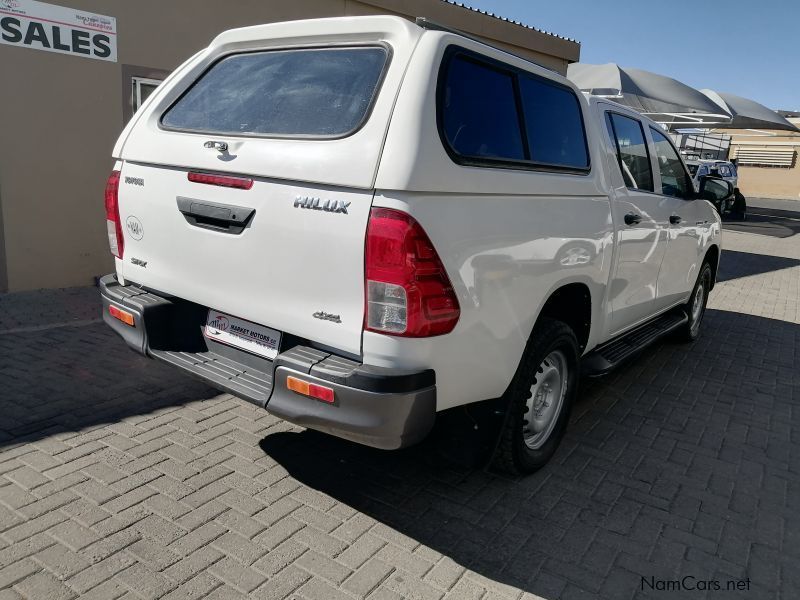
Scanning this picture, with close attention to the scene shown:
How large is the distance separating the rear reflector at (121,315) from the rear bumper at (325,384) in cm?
5

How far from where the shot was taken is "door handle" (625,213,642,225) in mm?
4078

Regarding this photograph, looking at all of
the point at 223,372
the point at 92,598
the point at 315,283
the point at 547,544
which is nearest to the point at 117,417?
the point at 223,372

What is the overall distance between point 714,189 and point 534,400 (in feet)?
11.8

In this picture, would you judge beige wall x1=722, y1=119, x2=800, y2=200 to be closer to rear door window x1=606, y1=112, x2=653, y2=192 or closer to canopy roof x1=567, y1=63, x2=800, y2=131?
canopy roof x1=567, y1=63, x2=800, y2=131

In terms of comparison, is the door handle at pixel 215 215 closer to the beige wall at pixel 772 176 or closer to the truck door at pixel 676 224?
the truck door at pixel 676 224

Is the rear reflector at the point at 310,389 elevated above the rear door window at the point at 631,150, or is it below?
below

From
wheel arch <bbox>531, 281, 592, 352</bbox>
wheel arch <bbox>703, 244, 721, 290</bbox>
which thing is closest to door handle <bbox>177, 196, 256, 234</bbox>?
wheel arch <bbox>531, 281, 592, 352</bbox>

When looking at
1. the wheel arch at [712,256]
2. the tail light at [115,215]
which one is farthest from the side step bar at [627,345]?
the tail light at [115,215]

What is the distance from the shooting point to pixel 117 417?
3865 mm

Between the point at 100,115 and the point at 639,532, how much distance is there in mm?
6167

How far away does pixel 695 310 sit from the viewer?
6.47 meters

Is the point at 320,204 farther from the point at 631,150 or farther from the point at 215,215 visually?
the point at 631,150

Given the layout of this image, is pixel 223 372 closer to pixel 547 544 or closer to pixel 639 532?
pixel 547 544

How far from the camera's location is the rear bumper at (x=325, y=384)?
8.00ft
